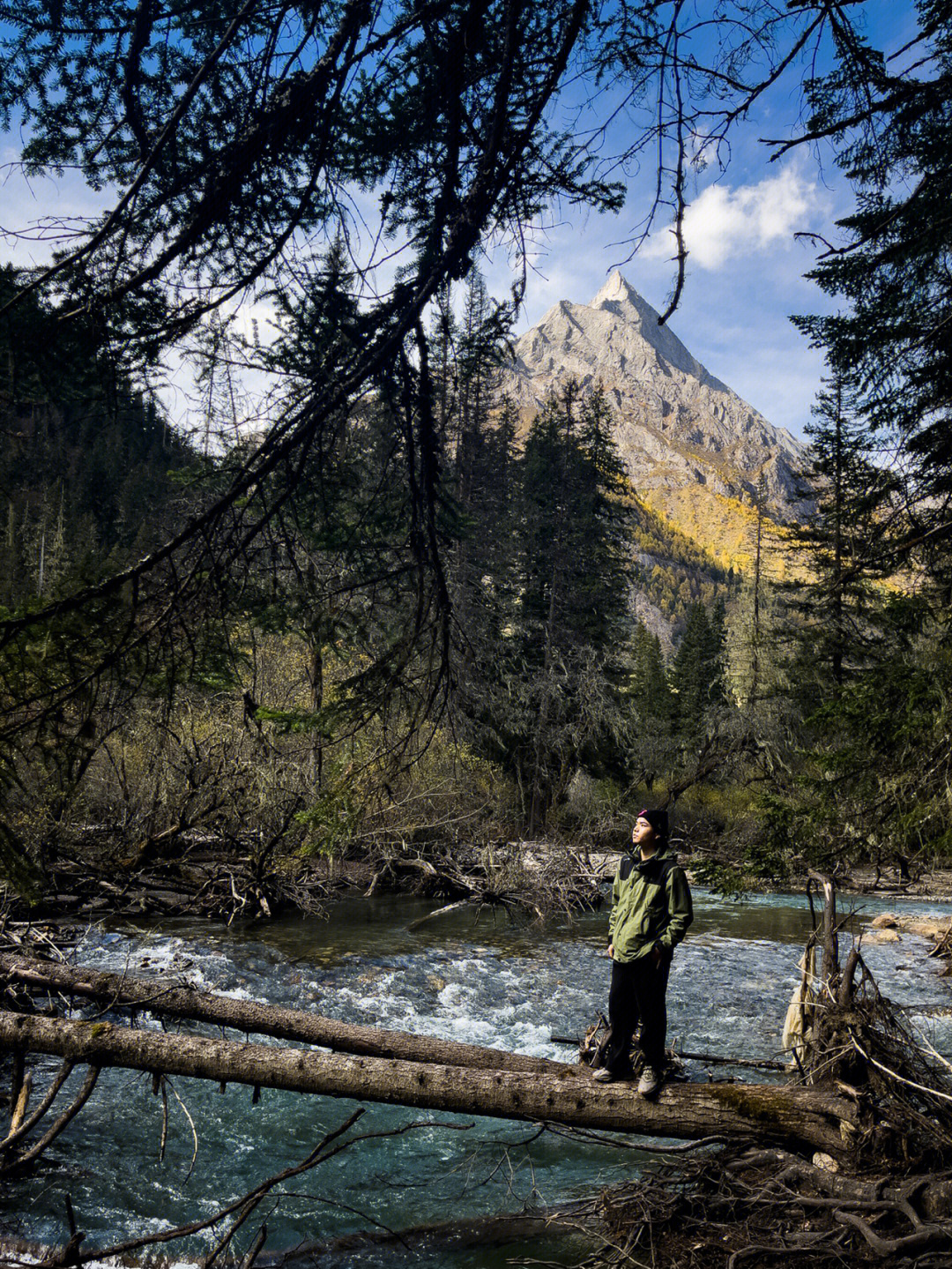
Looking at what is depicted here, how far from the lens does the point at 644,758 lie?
3186 centimetres

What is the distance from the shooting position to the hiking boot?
4.46m

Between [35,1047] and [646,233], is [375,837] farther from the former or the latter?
[646,233]

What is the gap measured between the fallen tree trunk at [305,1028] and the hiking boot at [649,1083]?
0.46 m

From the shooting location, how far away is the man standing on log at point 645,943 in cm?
471

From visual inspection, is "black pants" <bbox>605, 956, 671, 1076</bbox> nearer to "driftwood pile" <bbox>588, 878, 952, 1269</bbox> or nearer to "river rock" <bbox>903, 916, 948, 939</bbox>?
"driftwood pile" <bbox>588, 878, 952, 1269</bbox>

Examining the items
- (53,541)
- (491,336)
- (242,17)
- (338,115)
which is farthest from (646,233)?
(53,541)

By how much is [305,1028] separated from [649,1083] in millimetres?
2022

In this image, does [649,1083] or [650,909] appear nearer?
[649,1083]

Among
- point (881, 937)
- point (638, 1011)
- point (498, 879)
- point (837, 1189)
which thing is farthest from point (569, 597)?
point (837, 1189)

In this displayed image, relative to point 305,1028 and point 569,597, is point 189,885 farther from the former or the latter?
point 569,597

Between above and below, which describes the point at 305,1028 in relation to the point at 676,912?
below

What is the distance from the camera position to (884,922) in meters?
15.3

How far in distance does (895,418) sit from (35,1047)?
706 centimetres

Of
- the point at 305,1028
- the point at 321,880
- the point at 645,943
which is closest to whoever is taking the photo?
the point at 305,1028
